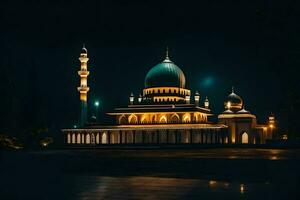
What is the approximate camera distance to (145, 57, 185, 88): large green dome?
82875mm

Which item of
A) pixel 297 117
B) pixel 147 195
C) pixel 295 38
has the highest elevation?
pixel 295 38

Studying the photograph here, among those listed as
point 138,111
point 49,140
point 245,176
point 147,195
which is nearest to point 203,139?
point 138,111

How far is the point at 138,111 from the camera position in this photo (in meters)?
78.5

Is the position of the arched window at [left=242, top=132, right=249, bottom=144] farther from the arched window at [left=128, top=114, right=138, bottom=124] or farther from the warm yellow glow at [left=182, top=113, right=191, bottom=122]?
the arched window at [left=128, top=114, right=138, bottom=124]

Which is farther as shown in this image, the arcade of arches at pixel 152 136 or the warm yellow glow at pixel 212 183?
the arcade of arches at pixel 152 136

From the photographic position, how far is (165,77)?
3275 inches

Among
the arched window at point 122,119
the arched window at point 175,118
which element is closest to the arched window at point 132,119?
the arched window at point 122,119

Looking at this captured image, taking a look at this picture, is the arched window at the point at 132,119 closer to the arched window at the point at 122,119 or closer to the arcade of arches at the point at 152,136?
the arched window at the point at 122,119

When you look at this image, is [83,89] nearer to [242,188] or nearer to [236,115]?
[236,115]

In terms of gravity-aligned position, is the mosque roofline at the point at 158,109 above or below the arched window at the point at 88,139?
above

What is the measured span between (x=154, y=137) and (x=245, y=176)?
59.3 meters

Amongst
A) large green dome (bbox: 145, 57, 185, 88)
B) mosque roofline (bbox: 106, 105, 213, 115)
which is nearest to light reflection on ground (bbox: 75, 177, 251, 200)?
mosque roofline (bbox: 106, 105, 213, 115)

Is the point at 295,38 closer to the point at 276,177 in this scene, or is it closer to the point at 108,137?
the point at 276,177

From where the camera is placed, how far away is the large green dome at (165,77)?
8288 cm
